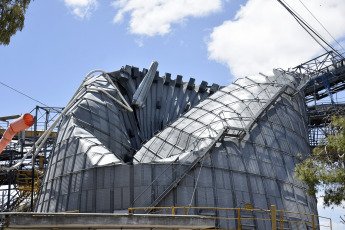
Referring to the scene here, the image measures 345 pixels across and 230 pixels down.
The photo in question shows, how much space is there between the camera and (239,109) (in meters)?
34.3

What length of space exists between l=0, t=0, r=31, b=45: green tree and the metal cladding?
1178 centimetres

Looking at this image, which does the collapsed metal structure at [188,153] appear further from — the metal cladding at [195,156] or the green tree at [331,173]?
the green tree at [331,173]

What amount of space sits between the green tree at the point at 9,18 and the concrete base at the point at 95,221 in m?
8.49

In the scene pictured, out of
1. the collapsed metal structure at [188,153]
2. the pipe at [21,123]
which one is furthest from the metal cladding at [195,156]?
the pipe at [21,123]

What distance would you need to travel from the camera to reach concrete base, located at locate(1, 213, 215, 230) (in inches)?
539

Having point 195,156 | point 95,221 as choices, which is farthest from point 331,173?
point 95,221

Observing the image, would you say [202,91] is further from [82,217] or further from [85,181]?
[82,217]

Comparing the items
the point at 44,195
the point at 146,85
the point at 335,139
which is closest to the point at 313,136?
the point at 146,85

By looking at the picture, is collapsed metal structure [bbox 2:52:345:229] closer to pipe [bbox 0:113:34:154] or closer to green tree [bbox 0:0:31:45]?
pipe [bbox 0:113:34:154]

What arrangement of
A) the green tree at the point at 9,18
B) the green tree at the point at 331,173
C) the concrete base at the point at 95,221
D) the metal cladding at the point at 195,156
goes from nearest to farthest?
the concrete base at the point at 95,221
the green tree at the point at 9,18
the green tree at the point at 331,173
the metal cladding at the point at 195,156

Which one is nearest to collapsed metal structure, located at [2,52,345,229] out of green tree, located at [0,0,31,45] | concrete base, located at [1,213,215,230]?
concrete base, located at [1,213,215,230]

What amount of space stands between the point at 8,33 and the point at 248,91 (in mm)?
22257

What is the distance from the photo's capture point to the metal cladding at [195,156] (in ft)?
91.5

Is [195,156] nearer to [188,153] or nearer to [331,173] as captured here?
[188,153]
